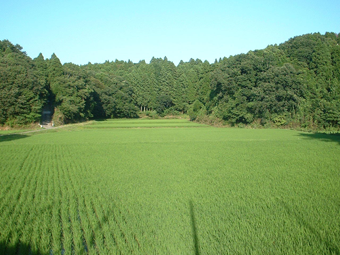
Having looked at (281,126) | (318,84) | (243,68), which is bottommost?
(281,126)

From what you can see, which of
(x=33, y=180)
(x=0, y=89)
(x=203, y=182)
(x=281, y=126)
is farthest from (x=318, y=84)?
(x=0, y=89)

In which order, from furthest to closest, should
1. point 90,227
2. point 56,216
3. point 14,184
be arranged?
point 14,184
point 56,216
point 90,227

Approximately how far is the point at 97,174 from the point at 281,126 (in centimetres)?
3733

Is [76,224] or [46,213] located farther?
[46,213]

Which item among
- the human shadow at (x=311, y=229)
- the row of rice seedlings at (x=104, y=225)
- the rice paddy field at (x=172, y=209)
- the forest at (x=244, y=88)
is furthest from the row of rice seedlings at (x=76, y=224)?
the forest at (x=244, y=88)

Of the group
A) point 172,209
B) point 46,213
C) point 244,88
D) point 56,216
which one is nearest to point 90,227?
point 56,216

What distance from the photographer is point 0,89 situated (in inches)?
1548

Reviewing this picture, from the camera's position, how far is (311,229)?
5.62 m

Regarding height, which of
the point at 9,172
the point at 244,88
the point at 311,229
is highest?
the point at 244,88

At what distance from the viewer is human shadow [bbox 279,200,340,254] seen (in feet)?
15.9

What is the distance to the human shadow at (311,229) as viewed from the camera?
485 cm

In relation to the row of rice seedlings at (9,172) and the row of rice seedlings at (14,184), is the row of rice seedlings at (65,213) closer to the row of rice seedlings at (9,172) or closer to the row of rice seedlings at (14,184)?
the row of rice seedlings at (14,184)

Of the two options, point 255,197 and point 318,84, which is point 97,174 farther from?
point 318,84

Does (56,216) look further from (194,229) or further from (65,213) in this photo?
(194,229)
